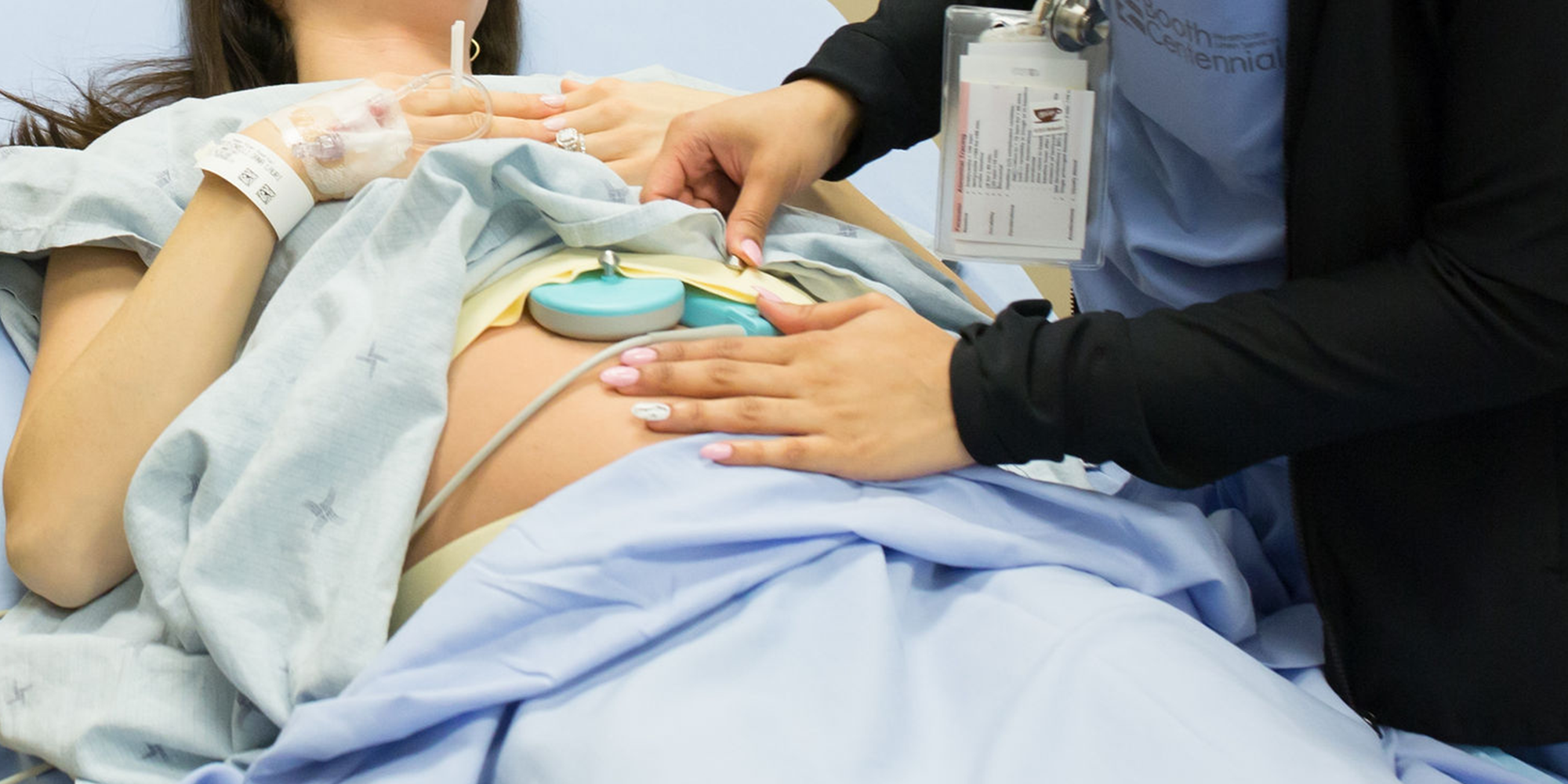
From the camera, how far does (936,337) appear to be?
824 mm

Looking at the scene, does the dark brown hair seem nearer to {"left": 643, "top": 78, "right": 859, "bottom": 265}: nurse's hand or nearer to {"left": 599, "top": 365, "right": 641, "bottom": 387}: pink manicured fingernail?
{"left": 643, "top": 78, "right": 859, "bottom": 265}: nurse's hand

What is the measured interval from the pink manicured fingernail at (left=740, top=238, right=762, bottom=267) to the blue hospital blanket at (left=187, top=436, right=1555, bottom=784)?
250mm

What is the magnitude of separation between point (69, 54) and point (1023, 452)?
4.24 feet

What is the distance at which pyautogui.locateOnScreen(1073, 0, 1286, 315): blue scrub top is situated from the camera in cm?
77

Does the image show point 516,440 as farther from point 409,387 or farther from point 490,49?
point 490,49

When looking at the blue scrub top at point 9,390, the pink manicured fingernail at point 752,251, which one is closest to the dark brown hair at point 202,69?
the blue scrub top at point 9,390

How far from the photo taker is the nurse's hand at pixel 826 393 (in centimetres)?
79

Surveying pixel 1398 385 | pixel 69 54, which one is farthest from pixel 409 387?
pixel 69 54

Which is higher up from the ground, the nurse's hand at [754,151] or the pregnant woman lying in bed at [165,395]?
the nurse's hand at [754,151]

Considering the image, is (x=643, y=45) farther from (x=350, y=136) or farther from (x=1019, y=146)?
(x=1019, y=146)

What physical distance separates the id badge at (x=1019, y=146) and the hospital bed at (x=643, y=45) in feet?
1.44

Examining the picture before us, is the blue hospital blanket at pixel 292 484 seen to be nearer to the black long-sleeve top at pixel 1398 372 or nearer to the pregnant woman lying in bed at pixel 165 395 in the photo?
the pregnant woman lying in bed at pixel 165 395

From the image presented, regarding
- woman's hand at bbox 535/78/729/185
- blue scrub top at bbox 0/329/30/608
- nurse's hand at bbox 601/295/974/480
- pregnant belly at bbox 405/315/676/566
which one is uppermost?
woman's hand at bbox 535/78/729/185

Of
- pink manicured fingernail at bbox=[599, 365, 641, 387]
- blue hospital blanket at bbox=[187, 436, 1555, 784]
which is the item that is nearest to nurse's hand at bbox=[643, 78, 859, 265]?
pink manicured fingernail at bbox=[599, 365, 641, 387]
